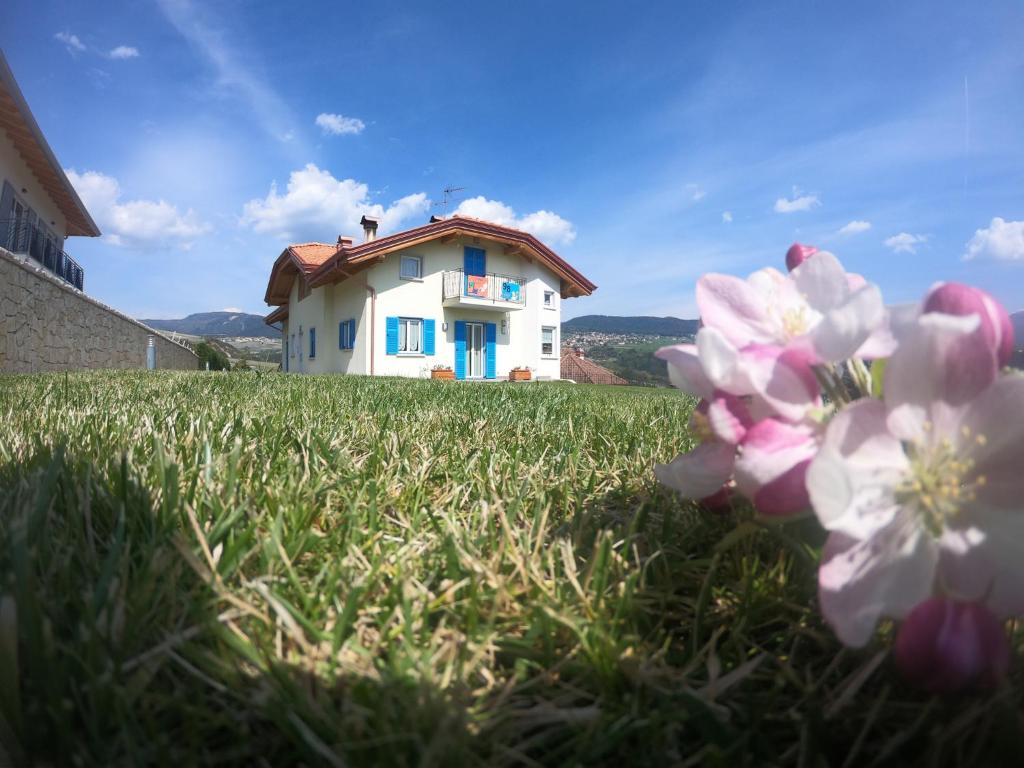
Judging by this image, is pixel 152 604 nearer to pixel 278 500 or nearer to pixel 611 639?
pixel 278 500

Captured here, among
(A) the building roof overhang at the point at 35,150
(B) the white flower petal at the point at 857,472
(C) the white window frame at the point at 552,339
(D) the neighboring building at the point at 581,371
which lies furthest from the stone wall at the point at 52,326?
(D) the neighboring building at the point at 581,371

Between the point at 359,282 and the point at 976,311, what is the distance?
19.0m

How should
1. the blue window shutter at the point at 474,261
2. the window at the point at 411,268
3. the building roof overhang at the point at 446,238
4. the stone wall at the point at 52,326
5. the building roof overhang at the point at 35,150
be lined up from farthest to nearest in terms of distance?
the blue window shutter at the point at 474,261 < the window at the point at 411,268 < the building roof overhang at the point at 446,238 < the building roof overhang at the point at 35,150 < the stone wall at the point at 52,326

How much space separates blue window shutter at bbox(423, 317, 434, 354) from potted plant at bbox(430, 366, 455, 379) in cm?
67

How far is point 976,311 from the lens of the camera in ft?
1.77

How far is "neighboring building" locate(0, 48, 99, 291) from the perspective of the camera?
44.0 feet

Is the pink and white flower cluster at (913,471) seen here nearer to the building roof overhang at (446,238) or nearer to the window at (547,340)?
the building roof overhang at (446,238)

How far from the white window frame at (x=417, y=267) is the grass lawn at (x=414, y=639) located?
719 inches

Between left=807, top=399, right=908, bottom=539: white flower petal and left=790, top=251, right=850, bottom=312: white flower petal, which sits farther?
left=790, top=251, right=850, bottom=312: white flower petal

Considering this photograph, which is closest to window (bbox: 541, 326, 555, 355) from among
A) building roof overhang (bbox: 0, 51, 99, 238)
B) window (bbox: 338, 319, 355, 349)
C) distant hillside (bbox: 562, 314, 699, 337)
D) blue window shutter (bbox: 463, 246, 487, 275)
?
blue window shutter (bbox: 463, 246, 487, 275)

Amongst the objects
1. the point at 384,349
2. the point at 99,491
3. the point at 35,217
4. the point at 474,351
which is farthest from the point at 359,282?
the point at 99,491

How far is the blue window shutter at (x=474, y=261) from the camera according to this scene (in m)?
19.9

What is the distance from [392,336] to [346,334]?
2.06 m

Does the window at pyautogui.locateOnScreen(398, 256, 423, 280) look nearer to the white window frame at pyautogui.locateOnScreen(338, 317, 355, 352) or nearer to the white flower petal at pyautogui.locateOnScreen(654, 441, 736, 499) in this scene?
the white window frame at pyautogui.locateOnScreen(338, 317, 355, 352)
